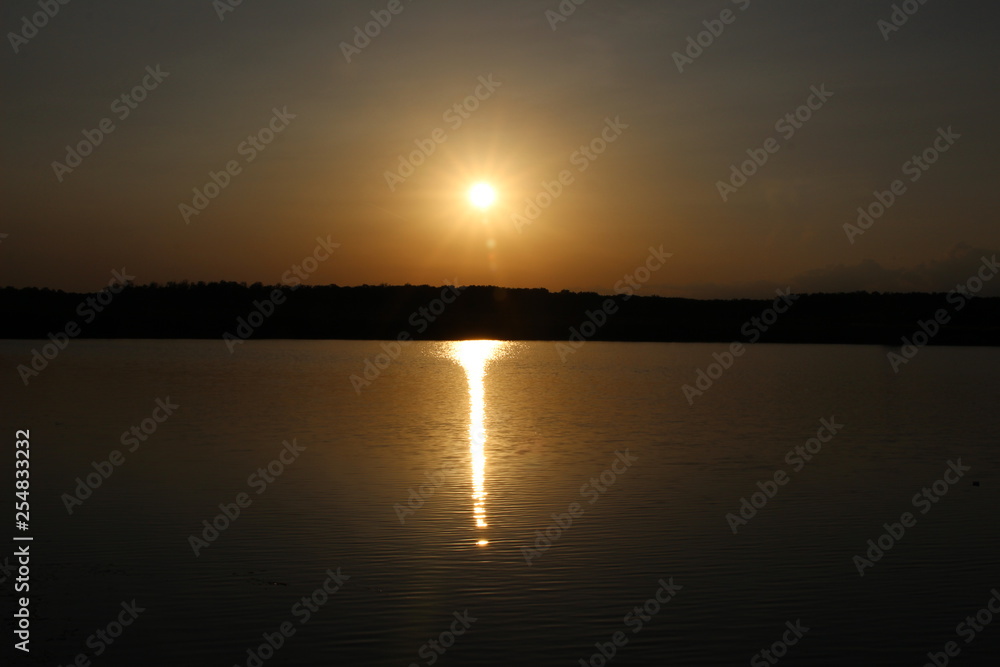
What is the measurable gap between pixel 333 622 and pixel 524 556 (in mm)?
2682

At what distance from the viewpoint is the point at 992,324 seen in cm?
10031

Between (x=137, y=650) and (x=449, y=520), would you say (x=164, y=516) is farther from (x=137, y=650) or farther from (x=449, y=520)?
(x=137, y=650)

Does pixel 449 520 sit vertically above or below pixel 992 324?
below

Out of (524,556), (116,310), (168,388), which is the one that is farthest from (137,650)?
(116,310)
